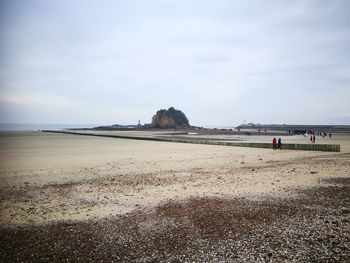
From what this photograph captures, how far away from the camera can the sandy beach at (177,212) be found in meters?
8.02

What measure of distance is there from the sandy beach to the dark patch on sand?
1.2 inches

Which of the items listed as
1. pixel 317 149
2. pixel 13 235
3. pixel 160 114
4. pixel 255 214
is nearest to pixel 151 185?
pixel 255 214

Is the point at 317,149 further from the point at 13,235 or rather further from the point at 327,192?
the point at 13,235

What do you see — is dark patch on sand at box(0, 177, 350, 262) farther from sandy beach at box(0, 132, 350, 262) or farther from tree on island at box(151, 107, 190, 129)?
tree on island at box(151, 107, 190, 129)

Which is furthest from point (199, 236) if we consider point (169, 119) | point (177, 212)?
point (169, 119)

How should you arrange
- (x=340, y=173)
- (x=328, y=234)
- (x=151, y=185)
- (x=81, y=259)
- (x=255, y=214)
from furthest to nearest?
(x=340, y=173)
(x=151, y=185)
(x=255, y=214)
(x=328, y=234)
(x=81, y=259)

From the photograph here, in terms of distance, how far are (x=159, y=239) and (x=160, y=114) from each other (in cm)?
14625

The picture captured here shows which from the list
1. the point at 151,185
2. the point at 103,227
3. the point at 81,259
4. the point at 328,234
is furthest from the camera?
the point at 151,185

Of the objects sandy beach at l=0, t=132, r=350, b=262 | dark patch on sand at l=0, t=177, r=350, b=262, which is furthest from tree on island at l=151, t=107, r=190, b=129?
dark patch on sand at l=0, t=177, r=350, b=262

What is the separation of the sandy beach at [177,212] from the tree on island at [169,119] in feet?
427

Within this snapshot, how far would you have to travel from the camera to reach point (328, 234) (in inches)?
350

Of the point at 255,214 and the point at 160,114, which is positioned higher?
the point at 160,114

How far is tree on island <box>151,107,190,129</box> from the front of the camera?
495 ft

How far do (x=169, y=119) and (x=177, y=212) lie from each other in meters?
140
